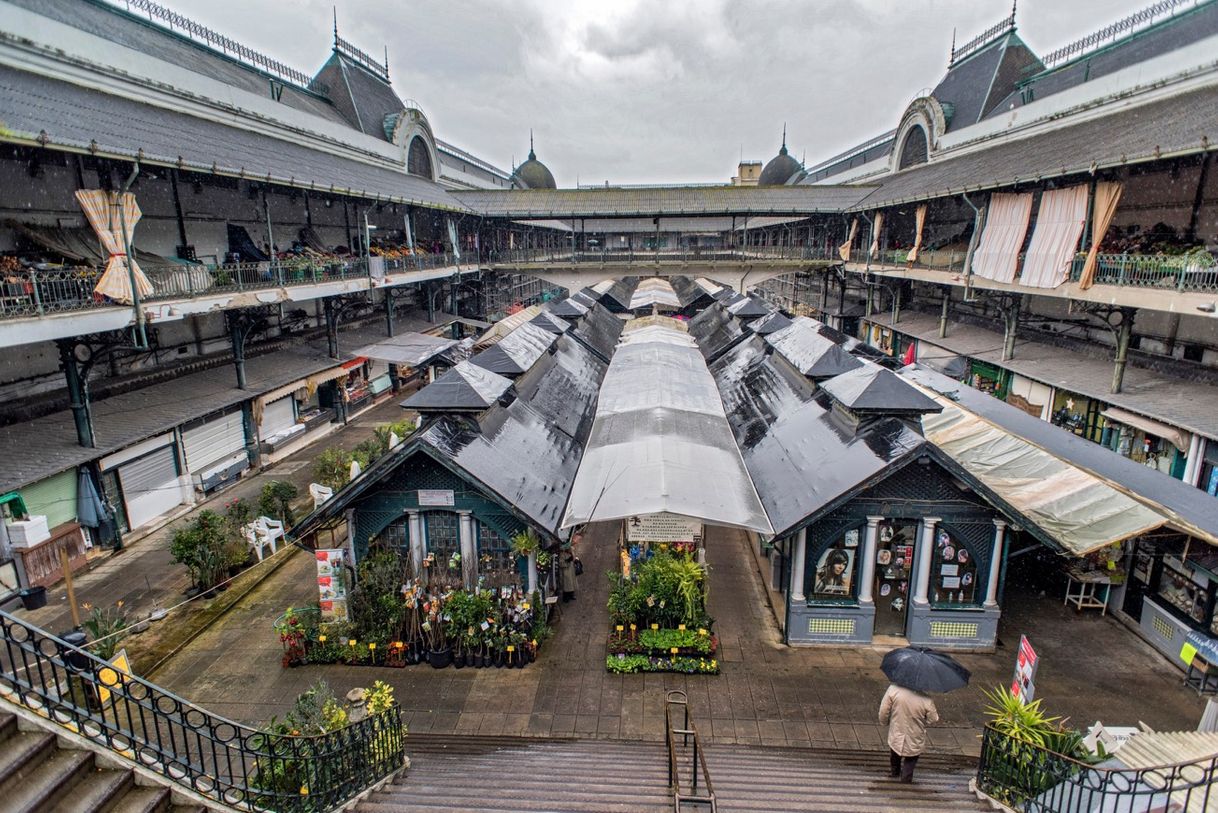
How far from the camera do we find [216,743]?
21.2 feet

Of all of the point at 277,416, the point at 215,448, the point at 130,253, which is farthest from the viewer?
the point at 277,416

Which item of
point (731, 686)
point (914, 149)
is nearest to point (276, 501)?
point (731, 686)

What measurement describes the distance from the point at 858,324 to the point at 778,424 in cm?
2723

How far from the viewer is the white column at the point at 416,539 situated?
444 inches

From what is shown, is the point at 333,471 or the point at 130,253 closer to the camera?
the point at 130,253

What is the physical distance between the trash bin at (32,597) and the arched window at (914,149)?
43.9 metres

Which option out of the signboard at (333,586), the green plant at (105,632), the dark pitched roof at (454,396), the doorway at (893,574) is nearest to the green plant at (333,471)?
the signboard at (333,586)

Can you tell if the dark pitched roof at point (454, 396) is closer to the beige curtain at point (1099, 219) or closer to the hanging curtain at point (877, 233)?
the beige curtain at point (1099, 219)

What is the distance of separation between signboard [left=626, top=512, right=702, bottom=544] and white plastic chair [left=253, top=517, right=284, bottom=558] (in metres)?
9.20

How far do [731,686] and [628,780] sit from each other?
148 inches

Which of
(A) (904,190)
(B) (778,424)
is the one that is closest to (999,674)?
(B) (778,424)

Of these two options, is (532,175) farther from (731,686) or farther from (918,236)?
(731,686)

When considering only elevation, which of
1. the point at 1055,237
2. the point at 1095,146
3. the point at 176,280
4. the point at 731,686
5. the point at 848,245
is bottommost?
the point at 731,686

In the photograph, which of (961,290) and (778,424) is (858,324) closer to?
(961,290)
